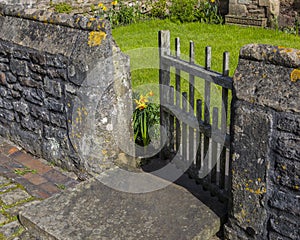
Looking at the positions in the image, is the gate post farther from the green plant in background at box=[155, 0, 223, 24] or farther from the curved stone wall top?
the green plant in background at box=[155, 0, 223, 24]

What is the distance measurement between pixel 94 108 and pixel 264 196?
5.30 ft

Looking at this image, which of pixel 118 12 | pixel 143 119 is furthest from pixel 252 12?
pixel 143 119

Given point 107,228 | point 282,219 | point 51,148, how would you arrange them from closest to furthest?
point 282,219 → point 107,228 → point 51,148

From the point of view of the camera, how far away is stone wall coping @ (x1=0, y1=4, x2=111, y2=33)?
3.79m

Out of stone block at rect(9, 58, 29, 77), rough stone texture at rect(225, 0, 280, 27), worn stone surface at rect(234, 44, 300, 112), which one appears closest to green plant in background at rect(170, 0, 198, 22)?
rough stone texture at rect(225, 0, 280, 27)

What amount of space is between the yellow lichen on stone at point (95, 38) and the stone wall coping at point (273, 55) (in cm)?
129

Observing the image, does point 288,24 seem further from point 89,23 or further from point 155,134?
point 89,23

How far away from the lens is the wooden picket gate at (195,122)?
3.54m

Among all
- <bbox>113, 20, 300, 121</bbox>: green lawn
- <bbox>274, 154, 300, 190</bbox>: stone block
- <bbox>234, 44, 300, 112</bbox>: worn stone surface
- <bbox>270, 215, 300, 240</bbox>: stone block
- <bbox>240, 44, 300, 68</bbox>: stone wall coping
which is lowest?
<bbox>113, 20, 300, 121</bbox>: green lawn

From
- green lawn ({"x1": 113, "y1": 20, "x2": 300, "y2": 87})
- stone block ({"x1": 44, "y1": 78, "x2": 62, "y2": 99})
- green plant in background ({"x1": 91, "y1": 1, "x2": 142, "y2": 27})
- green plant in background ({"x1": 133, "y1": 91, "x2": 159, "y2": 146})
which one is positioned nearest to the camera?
stone block ({"x1": 44, "y1": 78, "x2": 62, "y2": 99})

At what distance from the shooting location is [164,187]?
380 cm

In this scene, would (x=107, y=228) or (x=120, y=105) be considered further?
(x=120, y=105)

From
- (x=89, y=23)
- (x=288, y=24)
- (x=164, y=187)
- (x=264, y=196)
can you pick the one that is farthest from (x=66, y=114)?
(x=288, y=24)

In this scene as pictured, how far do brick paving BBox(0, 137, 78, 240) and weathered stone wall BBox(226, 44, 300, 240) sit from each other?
1.72m
